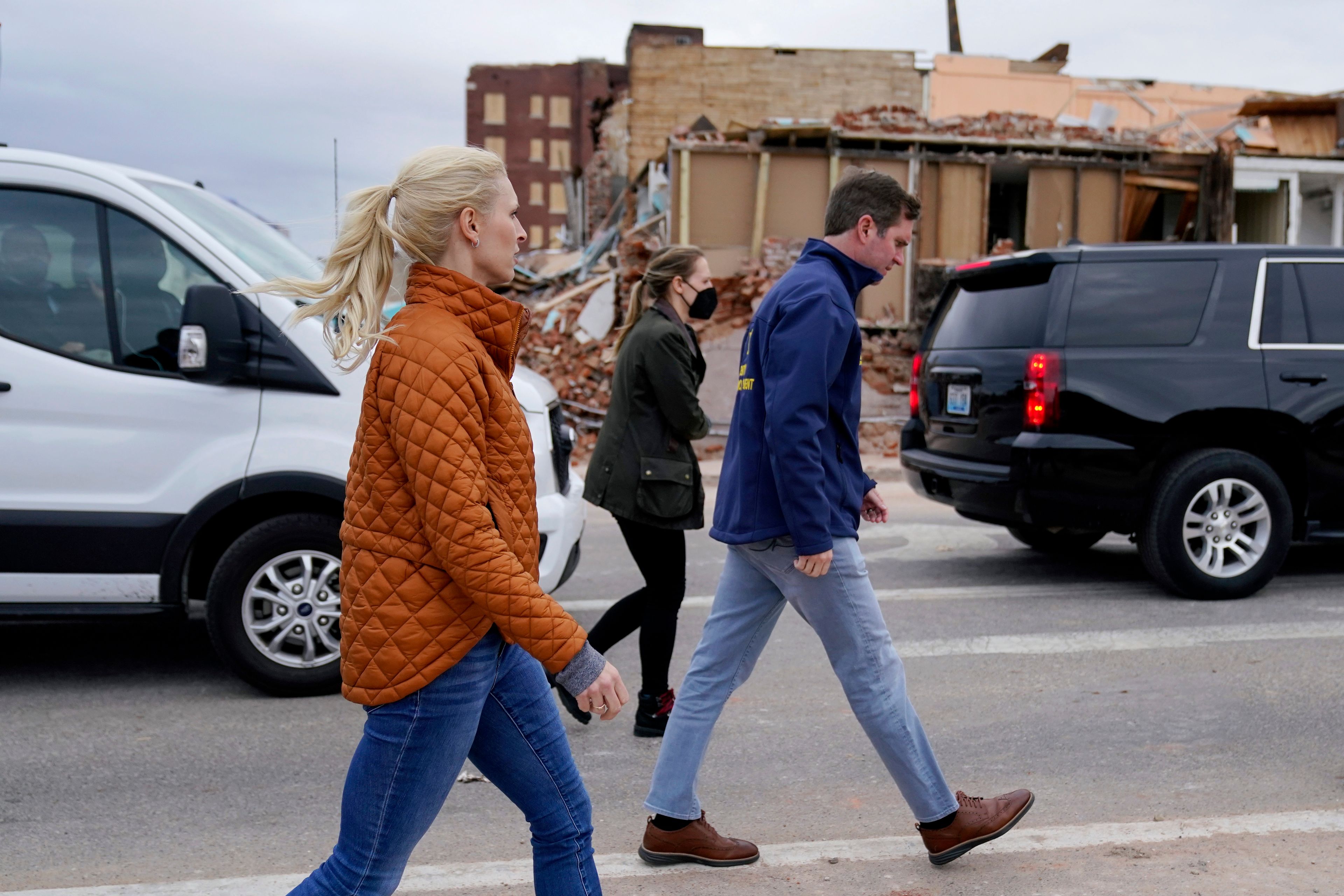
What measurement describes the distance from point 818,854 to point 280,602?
8.40 feet

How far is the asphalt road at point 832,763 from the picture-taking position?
3.36m

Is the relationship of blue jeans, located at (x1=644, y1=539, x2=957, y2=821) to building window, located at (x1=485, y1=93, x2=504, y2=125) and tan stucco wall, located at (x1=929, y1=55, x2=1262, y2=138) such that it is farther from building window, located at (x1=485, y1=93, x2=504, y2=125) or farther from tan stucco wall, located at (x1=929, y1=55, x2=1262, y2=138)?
building window, located at (x1=485, y1=93, x2=504, y2=125)

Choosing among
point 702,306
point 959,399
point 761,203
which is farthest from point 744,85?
point 702,306

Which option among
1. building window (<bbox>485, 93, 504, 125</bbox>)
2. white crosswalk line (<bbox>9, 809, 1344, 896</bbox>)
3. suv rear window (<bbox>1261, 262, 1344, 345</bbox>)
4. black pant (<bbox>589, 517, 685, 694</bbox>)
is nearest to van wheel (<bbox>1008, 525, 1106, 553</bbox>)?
suv rear window (<bbox>1261, 262, 1344, 345</bbox>)

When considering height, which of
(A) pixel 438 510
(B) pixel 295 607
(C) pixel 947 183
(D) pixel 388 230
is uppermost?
(C) pixel 947 183

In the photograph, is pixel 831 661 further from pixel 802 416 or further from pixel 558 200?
pixel 558 200

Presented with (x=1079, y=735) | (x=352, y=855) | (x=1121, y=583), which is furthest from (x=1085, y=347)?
(x=352, y=855)

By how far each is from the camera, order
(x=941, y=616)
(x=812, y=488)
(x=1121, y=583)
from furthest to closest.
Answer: (x=1121, y=583) → (x=941, y=616) → (x=812, y=488)

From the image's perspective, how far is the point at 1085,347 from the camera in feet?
21.5

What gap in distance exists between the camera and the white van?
4797mm

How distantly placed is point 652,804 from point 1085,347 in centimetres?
424

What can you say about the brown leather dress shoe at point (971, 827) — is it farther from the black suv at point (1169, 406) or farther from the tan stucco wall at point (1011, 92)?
the tan stucco wall at point (1011, 92)

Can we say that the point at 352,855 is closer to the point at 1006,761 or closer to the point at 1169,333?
the point at 1006,761

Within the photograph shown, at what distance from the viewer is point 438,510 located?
210cm
